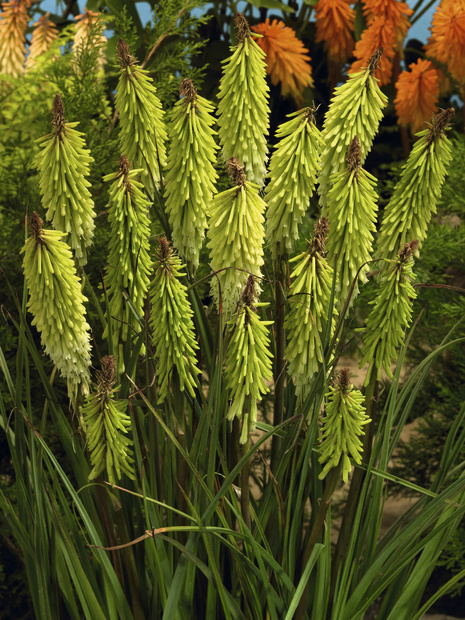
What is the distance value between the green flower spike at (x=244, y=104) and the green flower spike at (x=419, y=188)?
13 centimetres

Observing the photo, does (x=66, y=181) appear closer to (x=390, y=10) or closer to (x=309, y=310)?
(x=309, y=310)

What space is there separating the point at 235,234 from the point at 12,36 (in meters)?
1.34

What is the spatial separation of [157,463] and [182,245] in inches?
8.3

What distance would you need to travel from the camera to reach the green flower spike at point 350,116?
605mm

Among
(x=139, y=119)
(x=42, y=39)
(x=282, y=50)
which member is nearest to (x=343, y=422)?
(x=139, y=119)

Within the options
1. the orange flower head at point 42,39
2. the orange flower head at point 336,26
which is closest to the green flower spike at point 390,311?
the orange flower head at point 336,26

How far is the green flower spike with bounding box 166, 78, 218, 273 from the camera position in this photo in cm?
60

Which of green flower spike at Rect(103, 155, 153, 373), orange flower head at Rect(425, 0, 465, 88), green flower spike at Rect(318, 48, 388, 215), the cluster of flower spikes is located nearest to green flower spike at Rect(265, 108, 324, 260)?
green flower spike at Rect(318, 48, 388, 215)

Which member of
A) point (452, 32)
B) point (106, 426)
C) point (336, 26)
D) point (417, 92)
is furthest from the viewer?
point (336, 26)

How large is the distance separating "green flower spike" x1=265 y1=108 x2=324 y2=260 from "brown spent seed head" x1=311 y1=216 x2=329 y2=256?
4cm

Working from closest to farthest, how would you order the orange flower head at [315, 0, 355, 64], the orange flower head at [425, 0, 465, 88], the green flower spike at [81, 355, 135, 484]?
the green flower spike at [81, 355, 135, 484], the orange flower head at [425, 0, 465, 88], the orange flower head at [315, 0, 355, 64]

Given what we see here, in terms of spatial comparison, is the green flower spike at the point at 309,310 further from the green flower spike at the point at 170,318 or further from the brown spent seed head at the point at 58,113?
the brown spent seed head at the point at 58,113

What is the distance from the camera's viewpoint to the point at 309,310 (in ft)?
1.93

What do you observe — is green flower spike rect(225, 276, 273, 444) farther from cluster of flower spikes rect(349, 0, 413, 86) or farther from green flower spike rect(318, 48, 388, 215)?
cluster of flower spikes rect(349, 0, 413, 86)
